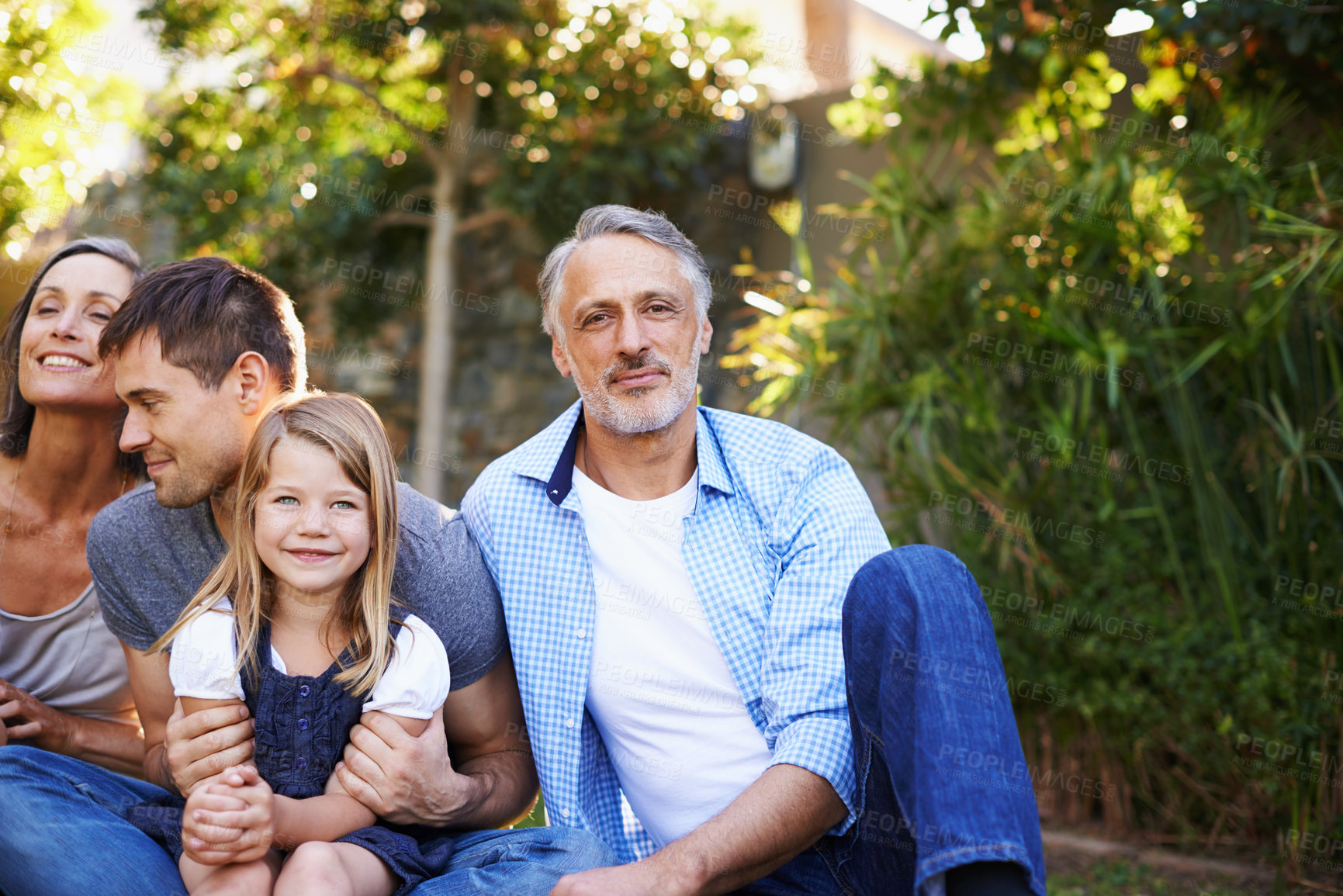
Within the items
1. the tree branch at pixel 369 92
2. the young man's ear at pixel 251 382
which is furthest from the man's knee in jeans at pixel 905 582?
the tree branch at pixel 369 92

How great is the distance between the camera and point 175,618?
178 cm

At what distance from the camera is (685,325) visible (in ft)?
6.95

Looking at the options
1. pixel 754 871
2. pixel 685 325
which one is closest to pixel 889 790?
pixel 754 871

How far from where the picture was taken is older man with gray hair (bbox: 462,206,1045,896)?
1.50 meters

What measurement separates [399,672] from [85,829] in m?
0.52

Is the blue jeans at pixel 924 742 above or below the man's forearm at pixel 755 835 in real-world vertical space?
above

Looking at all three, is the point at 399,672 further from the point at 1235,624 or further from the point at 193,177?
the point at 193,177

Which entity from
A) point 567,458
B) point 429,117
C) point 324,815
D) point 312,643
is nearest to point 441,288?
point 429,117

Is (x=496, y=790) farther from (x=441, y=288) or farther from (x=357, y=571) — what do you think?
(x=441, y=288)

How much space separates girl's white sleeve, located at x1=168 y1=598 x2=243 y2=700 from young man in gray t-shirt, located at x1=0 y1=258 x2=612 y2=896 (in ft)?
0.12

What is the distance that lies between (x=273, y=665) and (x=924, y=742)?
105 cm

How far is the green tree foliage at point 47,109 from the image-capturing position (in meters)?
3.31

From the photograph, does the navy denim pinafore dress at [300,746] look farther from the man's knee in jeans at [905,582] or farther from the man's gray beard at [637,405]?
the man's knee in jeans at [905,582]

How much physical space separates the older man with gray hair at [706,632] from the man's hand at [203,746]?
51cm
